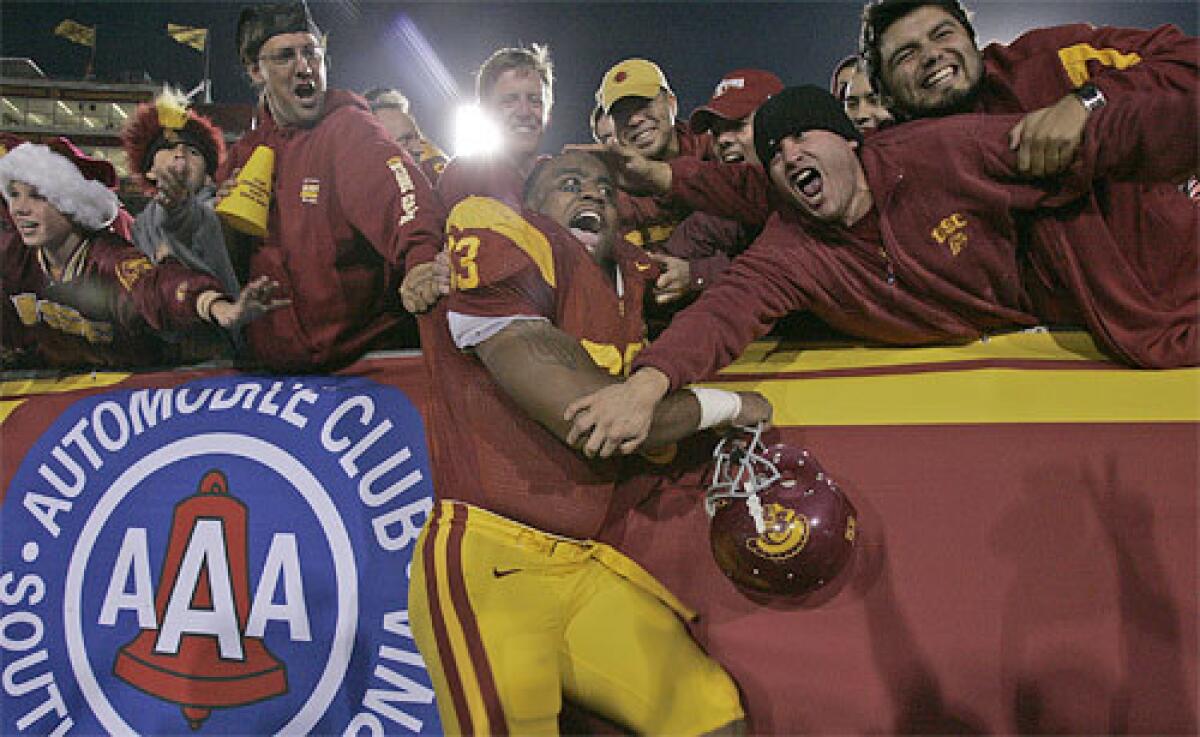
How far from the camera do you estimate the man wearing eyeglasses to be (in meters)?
2.71

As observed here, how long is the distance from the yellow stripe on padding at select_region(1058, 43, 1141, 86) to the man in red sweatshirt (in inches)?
11.0

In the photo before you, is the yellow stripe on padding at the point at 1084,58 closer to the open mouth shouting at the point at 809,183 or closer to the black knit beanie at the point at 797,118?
the black knit beanie at the point at 797,118

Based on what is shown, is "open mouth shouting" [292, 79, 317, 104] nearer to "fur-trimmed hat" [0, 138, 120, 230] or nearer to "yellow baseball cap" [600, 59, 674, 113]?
"yellow baseball cap" [600, 59, 674, 113]

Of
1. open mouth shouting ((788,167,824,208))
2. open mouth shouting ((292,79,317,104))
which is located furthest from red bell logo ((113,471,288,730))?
open mouth shouting ((788,167,824,208))

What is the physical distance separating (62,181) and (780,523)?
3.15 meters

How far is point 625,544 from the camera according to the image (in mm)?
2389

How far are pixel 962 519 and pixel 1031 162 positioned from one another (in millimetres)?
908

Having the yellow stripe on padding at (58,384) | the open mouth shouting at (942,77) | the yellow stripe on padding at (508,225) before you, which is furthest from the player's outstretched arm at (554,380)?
the yellow stripe on padding at (58,384)

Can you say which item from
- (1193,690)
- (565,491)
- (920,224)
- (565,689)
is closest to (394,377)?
(565,491)

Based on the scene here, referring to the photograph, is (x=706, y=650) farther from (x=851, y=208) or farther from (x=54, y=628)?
(x=54, y=628)

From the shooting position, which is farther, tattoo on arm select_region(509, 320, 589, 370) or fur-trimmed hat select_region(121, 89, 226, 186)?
fur-trimmed hat select_region(121, 89, 226, 186)

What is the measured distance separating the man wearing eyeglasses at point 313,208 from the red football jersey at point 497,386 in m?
0.70

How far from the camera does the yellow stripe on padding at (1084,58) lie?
2.13 m

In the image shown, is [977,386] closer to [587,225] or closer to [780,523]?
[780,523]
